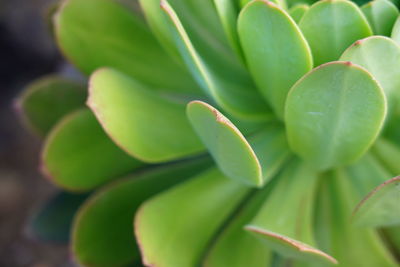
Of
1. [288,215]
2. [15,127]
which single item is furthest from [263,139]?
[15,127]

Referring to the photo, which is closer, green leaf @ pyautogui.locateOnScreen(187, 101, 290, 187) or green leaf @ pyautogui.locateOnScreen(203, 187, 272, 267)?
green leaf @ pyautogui.locateOnScreen(187, 101, 290, 187)

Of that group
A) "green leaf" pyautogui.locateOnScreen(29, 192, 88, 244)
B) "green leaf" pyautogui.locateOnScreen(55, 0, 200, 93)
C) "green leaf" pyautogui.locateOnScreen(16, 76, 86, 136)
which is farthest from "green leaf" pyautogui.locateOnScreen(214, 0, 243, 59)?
"green leaf" pyautogui.locateOnScreen(29, 192, 88, 244)

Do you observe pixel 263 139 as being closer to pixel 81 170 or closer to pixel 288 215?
pixel 288 215

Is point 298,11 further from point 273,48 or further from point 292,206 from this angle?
point 292,206

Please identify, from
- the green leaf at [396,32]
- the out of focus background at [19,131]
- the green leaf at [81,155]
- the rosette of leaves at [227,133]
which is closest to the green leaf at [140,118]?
the rosette of leaves at [227,133]

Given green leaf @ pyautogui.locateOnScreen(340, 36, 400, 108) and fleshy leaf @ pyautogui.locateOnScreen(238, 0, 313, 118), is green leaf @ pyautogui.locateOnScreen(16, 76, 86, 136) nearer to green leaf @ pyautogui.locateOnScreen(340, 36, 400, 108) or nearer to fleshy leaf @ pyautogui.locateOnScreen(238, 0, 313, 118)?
fleshy leaf @ pyautogui.locateOnScreen(238, 0, 313, 118)

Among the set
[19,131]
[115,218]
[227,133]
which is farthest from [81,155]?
[19,131]
